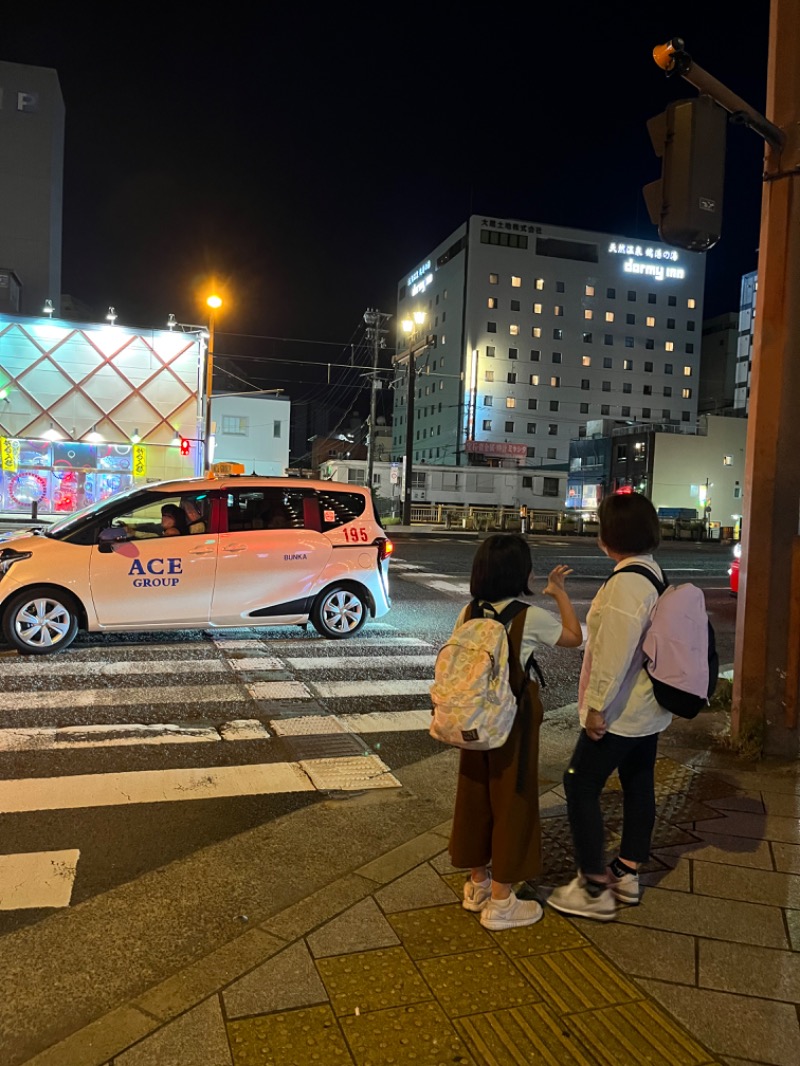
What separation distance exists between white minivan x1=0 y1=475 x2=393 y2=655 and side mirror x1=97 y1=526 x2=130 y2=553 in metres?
0.01

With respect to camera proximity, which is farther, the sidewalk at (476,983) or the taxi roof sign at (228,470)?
the taxi roof sign at (228,470)

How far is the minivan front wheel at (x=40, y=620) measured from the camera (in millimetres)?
7717

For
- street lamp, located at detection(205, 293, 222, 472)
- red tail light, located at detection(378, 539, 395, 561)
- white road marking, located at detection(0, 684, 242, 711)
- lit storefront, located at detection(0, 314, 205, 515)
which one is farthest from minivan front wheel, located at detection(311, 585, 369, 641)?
lit storefront, located at detection(0, 314, 205, 515)

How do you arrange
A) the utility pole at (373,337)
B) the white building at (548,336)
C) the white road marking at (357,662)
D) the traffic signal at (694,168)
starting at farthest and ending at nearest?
the white building at (548,336)
the utility pole at (373,337)
the white road marking at (357,662)
the traffic signal at (694,168)

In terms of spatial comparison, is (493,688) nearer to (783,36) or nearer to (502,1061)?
(502,1061)

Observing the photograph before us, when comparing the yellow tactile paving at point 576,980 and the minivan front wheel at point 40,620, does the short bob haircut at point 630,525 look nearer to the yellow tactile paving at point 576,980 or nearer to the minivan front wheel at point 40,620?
the yellow tactile paving at point 576,980

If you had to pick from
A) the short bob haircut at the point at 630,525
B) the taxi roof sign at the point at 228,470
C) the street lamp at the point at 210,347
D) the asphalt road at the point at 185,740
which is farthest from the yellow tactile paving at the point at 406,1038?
the street lamp at the point at 210,347

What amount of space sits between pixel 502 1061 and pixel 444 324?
88.7 m

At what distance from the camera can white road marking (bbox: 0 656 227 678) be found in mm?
7266

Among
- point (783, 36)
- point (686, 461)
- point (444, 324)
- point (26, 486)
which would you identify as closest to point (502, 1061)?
point (783, 36)

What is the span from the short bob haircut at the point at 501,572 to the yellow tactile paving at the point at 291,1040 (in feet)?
5.07

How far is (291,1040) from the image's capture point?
2.39m

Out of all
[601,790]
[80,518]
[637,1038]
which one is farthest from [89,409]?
[637,1038]

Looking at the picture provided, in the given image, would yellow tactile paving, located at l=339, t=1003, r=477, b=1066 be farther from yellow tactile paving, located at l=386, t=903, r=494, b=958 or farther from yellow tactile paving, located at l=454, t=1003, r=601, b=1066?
yellow tactile paving, located at l=386, t=903, r=494, b=958
